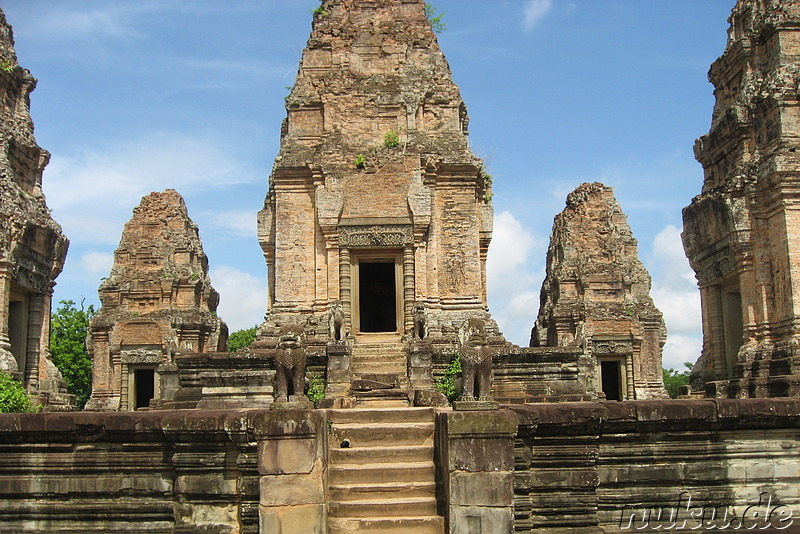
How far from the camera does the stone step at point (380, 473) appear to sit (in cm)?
758

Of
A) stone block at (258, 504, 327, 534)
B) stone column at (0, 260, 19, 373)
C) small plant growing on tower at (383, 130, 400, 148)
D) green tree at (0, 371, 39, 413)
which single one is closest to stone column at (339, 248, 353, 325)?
small plant growing on tower at (383, 130, 400, 148)

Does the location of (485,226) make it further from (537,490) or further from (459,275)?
(537,490)

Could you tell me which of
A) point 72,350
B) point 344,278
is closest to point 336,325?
point 344,278

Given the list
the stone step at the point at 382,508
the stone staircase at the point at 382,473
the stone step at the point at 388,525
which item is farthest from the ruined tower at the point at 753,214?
the stone step at the point at 388,525

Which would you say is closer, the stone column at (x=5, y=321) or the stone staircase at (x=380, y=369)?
the stone staircase at (x=380, y=369)

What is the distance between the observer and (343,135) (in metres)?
17.0

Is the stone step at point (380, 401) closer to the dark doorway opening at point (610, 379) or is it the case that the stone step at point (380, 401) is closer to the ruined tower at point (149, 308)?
the ruined tower at point (149, 308)

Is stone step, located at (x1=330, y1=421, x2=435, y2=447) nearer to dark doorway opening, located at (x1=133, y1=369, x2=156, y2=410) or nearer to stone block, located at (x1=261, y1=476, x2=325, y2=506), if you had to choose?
stone block, located at (x1=261, y1=476, x2=325, y2=506)

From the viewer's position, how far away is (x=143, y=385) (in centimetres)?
2853

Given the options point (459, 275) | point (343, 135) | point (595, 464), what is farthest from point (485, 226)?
point (595, 464)

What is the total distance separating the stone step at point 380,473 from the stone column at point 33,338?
1184cm

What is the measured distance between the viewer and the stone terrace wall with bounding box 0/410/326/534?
6.43 m

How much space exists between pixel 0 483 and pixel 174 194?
2474 cm

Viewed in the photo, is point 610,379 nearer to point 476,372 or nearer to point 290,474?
point 476,372
